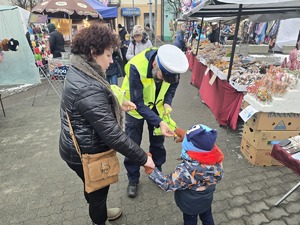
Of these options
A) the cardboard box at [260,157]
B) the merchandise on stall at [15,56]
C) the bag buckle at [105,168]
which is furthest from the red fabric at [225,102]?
the merchandise on stall at [15,56]

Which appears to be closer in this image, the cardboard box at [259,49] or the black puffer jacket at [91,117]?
the black puffer jacket at [91,117]

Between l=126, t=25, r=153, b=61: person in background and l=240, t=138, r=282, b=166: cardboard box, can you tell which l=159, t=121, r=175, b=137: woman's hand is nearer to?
l=240, t=138, r=282, b=166: cardboard box

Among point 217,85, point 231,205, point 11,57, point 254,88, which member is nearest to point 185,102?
point 217,85

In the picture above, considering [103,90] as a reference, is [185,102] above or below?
below

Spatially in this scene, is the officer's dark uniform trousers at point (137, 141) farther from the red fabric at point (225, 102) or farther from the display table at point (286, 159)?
the red fabric at point (225, 102)

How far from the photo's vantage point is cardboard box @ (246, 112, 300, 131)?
2.96 meters

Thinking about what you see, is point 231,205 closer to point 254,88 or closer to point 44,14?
point 254,88

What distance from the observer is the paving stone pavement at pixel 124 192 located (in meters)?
2.37

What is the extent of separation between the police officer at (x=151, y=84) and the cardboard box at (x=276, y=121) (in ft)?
4.43

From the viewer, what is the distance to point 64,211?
250 cm

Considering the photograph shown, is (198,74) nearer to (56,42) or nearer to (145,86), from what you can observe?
(56,42)

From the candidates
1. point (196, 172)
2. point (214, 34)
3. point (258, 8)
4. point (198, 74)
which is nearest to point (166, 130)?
point (196, 172)

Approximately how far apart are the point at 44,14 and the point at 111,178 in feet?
24.1

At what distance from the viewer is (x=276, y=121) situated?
9.87 ft
